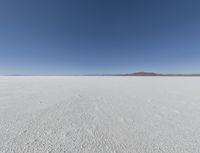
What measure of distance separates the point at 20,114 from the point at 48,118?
2.83 feet

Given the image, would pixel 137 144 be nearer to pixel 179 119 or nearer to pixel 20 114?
pixel 179 119

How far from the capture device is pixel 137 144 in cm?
158

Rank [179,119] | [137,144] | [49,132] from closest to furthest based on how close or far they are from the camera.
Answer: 1. [137,144]
2. [49,132]
3. [179,119]

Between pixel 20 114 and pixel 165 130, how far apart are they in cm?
338

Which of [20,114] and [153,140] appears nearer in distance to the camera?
[153,140]

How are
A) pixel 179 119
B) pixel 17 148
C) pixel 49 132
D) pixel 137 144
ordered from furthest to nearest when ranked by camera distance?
1. pixel 179 119
2. pixel 49 132
3. pixel 137 144
4. pixel 17 148

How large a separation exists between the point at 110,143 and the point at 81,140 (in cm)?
47

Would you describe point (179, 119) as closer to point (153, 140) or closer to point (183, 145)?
point (183, 145)

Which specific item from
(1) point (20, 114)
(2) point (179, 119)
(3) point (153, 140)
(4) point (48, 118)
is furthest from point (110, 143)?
(1) point (20, 114)

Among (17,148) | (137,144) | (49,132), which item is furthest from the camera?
(49,132)

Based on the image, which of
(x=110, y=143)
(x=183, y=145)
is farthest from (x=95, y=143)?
(x=183, y=145)

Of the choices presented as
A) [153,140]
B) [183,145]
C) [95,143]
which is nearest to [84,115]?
[95,143]

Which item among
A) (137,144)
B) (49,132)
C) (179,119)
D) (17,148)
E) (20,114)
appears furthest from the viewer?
(20,114)

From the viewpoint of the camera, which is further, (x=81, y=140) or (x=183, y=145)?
(x=81, y=140)
